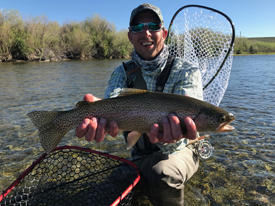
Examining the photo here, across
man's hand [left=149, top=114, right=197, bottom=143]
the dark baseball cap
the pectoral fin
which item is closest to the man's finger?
man's hand [left=149, top=114, right=197, bottom=143]

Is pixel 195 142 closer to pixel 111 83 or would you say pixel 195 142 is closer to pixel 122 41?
pixel 111 83

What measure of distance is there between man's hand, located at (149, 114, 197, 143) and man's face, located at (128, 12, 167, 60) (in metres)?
1.22

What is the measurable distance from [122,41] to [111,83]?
177 feet

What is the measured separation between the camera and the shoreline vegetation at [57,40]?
39.3 m

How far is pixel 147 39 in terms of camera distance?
9.71ft

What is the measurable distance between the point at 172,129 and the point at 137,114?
0.42m

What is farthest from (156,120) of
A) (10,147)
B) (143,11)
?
(10,147)

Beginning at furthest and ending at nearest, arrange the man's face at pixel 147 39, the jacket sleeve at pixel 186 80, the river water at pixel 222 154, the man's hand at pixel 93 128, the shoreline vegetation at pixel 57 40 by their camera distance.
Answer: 1. the shoreline vegetation at pixel 57 40
2. the river water at pixel 222 154
3. the man's face at pixel 147 39
4. the jacket sleeve at pixel 186 80
5. the man's hand at pixel 93 128

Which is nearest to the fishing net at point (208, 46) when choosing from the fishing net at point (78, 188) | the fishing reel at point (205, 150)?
the fishing reel at point (205, 150)

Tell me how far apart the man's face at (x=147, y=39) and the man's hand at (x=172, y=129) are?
1.22m

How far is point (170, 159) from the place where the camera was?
107 inches

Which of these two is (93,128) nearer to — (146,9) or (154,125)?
(154,125)

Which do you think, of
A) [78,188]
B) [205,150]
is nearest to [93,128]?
[78,188]

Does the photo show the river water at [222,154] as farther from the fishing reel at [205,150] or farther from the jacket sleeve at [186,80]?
the jacket sleeve at [186,80]
